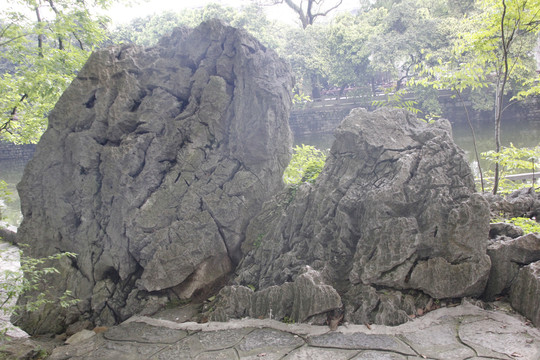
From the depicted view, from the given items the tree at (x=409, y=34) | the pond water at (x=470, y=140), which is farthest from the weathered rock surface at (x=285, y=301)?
the tree at (x=409, y=34)

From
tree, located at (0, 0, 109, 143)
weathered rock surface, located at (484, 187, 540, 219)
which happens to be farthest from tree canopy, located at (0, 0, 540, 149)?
weathered rock surface, located at (484, 187, 540, 219)

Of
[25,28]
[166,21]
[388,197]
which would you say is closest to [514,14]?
[388,197]

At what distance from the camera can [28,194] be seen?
5.50 metres

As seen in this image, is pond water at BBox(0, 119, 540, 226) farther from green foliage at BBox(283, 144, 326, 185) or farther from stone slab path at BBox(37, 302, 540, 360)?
stone slab path at BBox(37, 302, 540, 360)

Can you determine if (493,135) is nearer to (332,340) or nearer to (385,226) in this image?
(385,226)

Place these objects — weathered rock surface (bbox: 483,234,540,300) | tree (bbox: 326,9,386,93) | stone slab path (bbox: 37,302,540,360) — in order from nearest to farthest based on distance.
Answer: stone slab path (bbox: 37,302,540,360), weathered rock surface (bbox: 483,234,540,300), tree (bbox: 326,9,386,93)

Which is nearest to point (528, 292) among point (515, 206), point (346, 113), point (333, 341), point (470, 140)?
point (333, 341)

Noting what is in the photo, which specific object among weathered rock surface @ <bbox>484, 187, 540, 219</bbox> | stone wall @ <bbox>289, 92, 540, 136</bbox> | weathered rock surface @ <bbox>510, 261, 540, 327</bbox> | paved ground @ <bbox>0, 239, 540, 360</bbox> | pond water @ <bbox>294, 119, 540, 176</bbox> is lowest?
paved ground @ <bbox>0, 239, 540, 360</bbox>

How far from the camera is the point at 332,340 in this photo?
3.36 metres

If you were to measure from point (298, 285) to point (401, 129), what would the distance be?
7.65 feet

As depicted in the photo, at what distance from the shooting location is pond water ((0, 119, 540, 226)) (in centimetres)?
1753

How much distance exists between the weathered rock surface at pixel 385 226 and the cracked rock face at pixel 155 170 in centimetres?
80

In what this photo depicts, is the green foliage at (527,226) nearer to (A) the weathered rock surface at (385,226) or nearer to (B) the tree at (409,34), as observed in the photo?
(A) the weathered rock surface at (385,226)

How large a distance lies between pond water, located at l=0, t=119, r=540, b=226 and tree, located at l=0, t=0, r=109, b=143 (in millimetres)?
7404
